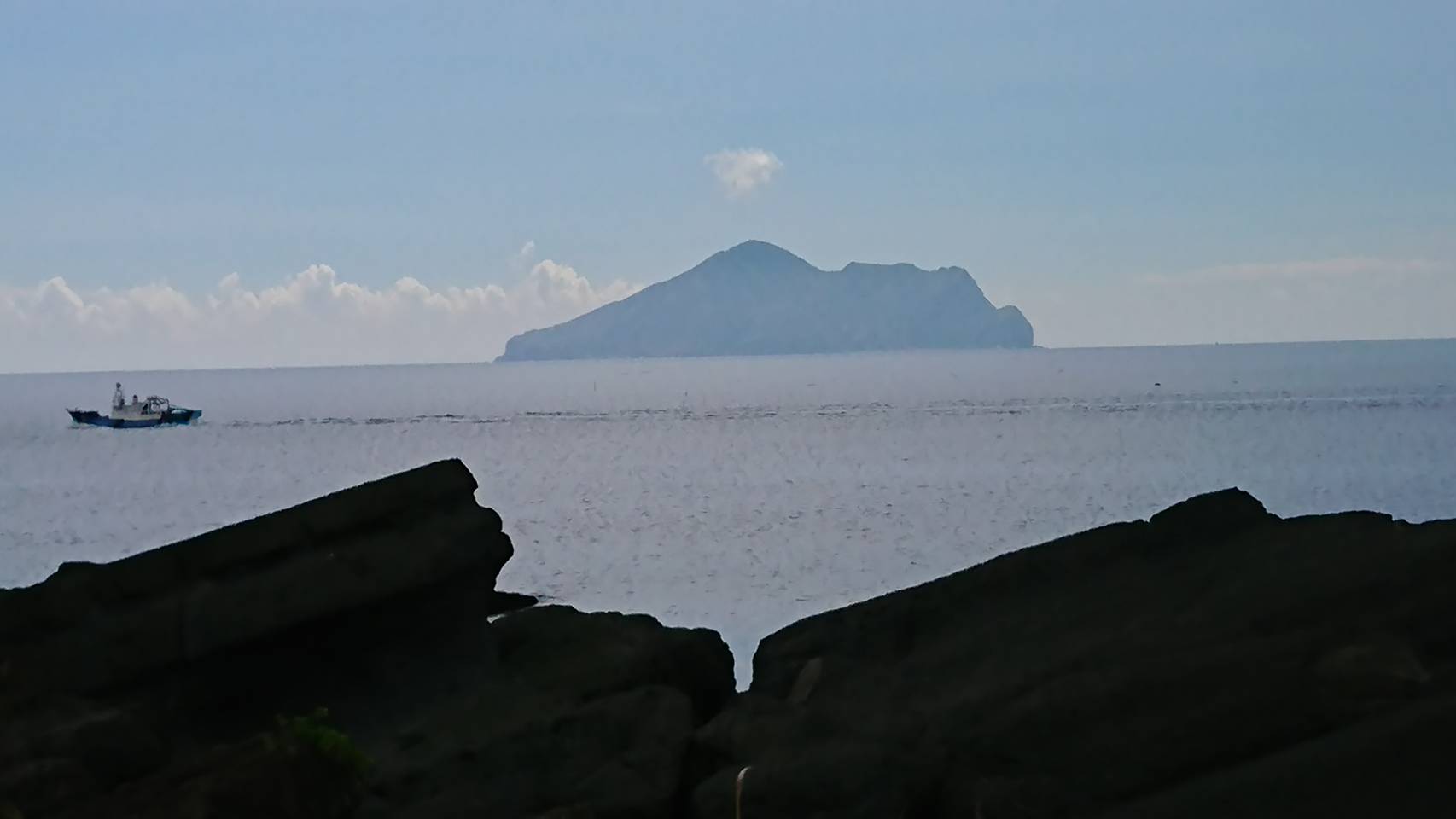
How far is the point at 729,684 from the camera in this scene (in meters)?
17.7

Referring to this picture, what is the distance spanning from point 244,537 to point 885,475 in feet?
211

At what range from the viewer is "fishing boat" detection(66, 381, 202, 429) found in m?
138

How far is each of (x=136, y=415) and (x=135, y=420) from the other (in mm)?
992

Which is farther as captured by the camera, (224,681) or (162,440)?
(162,440)

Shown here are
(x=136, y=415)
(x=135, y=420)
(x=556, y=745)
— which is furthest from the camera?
(x=136, y=415)

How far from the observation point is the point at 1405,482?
66.4 metres

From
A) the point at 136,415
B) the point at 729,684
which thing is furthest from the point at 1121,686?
the point at 136,415

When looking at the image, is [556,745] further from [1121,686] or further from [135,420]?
[135,420]

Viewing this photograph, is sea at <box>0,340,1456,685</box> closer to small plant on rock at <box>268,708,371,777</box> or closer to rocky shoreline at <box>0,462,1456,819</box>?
rocky shoreline at <box>0,462,1456,819</box>

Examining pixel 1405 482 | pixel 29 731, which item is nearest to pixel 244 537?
pixel 29 731

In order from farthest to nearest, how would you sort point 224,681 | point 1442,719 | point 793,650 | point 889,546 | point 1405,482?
point 1405,482, point 889,546, point 793,650, point 224,681, point 1442,719

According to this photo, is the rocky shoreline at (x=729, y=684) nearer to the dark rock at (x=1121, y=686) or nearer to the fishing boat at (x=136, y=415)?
the dark rock at (x=1121, y=686)

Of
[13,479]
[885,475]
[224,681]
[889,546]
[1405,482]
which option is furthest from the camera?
[13,479]

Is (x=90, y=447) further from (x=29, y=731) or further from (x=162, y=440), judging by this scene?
(x=29, y=731)
